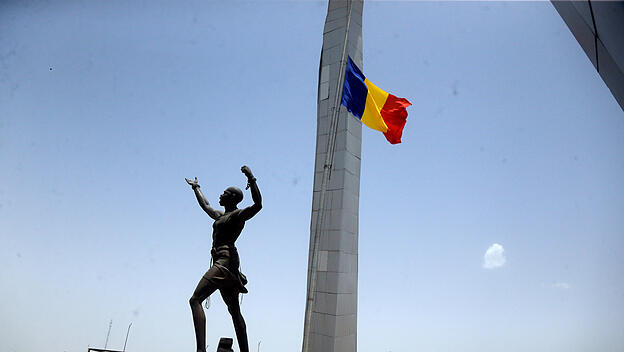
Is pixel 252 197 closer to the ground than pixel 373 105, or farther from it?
closer to the ground

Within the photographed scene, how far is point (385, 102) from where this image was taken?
8.46 metres

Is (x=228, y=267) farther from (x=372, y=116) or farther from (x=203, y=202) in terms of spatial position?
(x=372, y=116)

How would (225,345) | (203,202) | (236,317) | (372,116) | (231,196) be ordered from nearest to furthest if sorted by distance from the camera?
(225,345), (236,317), (231,196), (203,202), (372,116)

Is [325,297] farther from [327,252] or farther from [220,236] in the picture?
[220,236]

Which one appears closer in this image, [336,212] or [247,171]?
[247,171]

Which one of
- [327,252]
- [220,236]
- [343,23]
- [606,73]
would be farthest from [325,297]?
[343,23]

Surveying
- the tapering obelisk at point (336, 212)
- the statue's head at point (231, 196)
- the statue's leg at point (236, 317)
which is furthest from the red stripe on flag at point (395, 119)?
the statue's leg at point (236, 317)

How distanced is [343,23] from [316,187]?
4.88m

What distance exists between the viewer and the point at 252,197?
4605 mm

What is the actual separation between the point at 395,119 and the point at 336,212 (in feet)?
8.91

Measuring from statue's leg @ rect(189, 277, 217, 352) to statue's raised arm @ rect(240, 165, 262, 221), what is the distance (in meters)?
1.02

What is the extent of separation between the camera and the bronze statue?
4.53 metres

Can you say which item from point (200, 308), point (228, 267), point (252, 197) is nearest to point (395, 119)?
point (252, 197)

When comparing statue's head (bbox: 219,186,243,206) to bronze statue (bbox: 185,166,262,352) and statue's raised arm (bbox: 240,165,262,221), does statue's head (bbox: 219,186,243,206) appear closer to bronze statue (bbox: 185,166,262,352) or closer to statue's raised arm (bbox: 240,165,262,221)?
bronze statue (bbox: 185,166,262,352)
